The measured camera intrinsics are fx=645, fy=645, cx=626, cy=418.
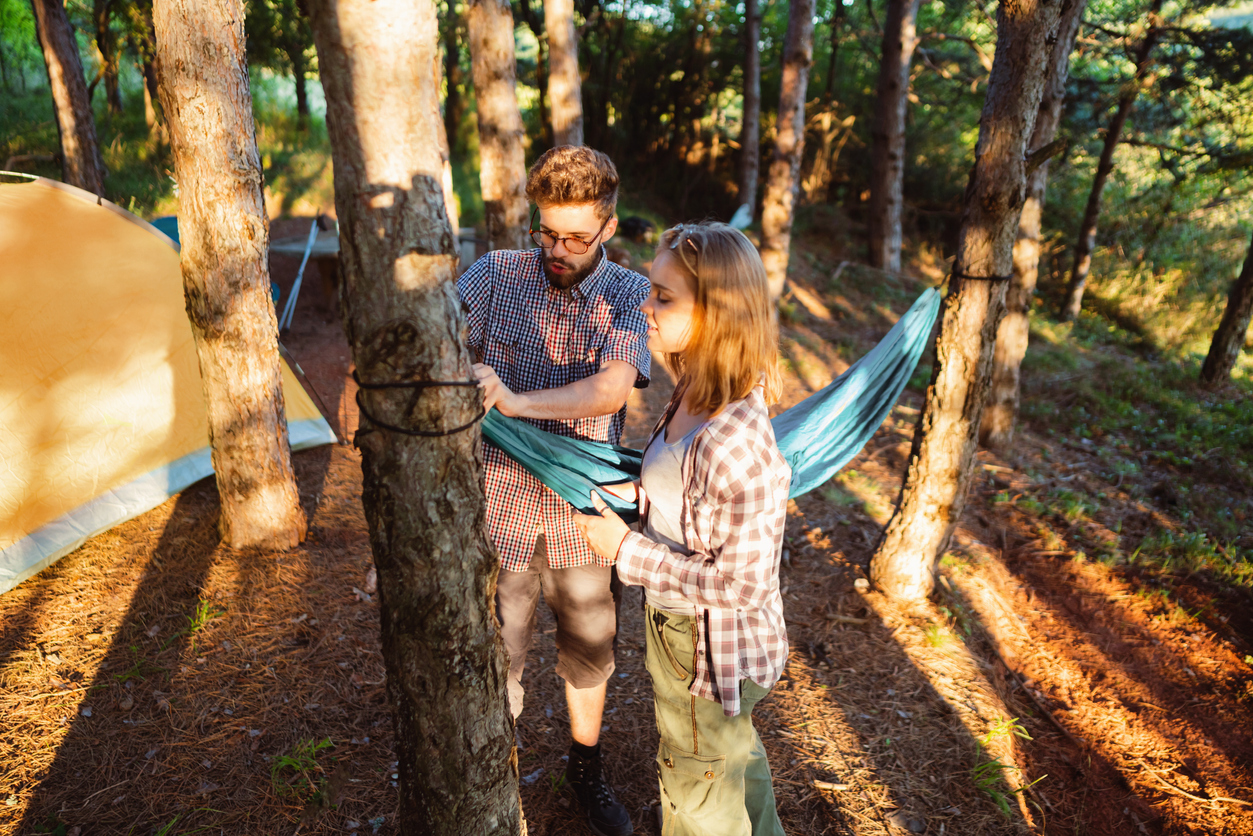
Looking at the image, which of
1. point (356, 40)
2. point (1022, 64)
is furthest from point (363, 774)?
point (1022, 64)

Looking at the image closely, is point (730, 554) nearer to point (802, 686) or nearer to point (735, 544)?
point (735, 544)

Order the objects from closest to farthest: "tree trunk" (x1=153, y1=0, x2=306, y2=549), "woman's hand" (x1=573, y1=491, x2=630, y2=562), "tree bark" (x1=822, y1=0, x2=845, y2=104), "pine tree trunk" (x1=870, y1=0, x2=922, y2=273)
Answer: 1. "woman's hand" (x1=573, y1=491, x2=630, y2=562)
2. "tree trunk" (x1=153, y1=0, x2=306, y2=549)
3. "pine tree trunk" (x1=870, y1=0, x2=922, y2=273)
4. "tree bark" (x1=822, y1=0, x2=845, y2=104)

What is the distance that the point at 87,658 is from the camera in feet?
6.96

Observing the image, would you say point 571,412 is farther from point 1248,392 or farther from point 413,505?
point 1248,392

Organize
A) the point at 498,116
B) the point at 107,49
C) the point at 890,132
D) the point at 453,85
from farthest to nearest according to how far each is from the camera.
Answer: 1. the point at 453,85
2. the point at 890,132
3. the point at 107,49
4. the point at 498,116

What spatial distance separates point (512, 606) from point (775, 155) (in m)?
5.43

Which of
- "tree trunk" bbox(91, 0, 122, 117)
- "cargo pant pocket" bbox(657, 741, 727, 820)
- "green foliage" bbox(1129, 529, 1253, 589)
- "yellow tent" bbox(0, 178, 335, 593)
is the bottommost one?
"green foliage" bbox(1129, 529, 1253, 589)

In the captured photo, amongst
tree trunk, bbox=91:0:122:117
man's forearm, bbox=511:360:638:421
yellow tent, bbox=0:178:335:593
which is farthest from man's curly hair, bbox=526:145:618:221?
tree trunk, bbox=91:0:122:117

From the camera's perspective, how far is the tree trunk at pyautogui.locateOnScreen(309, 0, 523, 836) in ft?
Answer: 2.83

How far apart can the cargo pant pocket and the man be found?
0.36 metres

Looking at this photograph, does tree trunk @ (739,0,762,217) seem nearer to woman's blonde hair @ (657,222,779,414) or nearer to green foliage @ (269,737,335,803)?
woman's blonde hair @ (657,222,779,414)

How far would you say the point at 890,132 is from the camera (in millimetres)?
7883

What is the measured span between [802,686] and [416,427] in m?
1.93

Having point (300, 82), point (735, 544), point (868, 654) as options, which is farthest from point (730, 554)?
point (300, 82)
